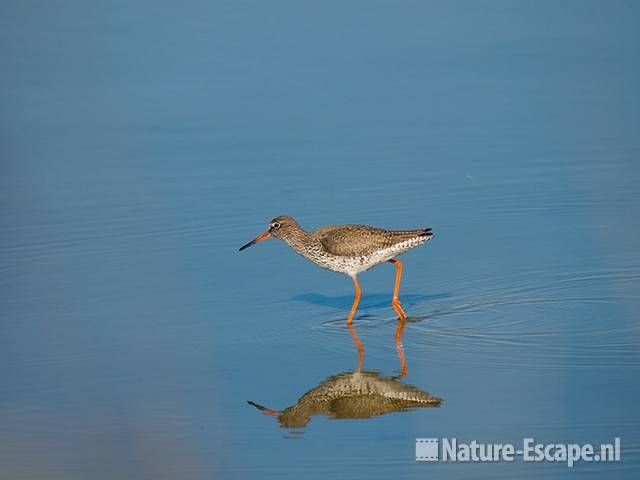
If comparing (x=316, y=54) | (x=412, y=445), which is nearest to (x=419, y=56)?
(x=316, y=54)

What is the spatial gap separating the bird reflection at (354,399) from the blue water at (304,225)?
0.37ft

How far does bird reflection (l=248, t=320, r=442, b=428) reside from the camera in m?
9.17

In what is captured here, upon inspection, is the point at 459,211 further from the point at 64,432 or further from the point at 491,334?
the point at 64,432

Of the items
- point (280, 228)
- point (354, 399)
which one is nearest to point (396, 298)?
point (280, 228)

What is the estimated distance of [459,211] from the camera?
44.7 feet

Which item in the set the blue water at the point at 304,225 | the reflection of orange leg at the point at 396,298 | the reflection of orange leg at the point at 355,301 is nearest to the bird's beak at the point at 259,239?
the blue water at the point at 304,225

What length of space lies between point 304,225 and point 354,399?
398 cm

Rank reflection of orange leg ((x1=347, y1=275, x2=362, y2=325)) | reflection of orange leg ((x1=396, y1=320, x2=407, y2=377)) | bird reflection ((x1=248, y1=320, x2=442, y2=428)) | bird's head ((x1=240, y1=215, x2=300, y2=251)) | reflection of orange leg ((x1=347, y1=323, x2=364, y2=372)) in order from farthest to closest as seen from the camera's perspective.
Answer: bird's head ((x1=240, y1=215, x2=300, y2=251)), reflection of orange leg ((x1=347, y1=275, x2=362, y2=325)), reflection of orange leg ((x1=347, y1=323, x2=364, y2=372)), reflection of orange leg ((x1=396, y1=320, x2=407, y2=377)), bird reflection ((x1=248, y1=320, x2=442, y2=428))

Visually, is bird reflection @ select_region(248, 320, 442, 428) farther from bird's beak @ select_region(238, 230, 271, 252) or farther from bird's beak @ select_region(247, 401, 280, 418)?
bird's beak @ select_region(238, 230, 271, 252)

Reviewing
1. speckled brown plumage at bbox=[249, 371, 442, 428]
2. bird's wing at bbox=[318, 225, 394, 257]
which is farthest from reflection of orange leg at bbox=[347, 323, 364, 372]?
bird's wing at bbox=[318, 225, 394, 257]

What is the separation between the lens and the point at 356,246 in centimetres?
1173

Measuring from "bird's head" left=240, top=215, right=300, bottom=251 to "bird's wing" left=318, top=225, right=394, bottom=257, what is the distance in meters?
0.44

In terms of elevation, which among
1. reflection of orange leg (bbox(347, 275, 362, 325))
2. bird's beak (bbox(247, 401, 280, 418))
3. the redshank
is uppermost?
the redshank

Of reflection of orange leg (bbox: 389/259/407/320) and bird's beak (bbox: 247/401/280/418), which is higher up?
reflection of orange leg (bbox: 389/259/407/320)
